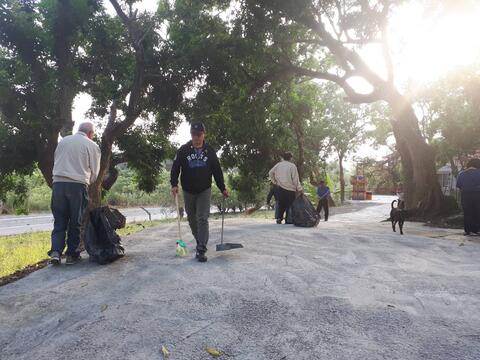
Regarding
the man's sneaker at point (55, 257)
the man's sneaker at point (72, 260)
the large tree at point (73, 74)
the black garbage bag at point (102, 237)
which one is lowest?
the man's sneaker at point (72, 260)

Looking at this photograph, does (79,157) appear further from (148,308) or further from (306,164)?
(306,164)

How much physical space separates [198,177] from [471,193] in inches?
273

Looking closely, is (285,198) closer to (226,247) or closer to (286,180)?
(286,180)

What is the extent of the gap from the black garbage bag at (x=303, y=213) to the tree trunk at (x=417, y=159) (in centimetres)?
571

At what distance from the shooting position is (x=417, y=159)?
14.4 m

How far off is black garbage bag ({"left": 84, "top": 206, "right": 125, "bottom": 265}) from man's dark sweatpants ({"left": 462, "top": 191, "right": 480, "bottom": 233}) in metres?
7.80

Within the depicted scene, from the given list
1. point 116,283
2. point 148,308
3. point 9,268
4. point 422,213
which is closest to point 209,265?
point 116,283

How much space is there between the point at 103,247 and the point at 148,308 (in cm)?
211

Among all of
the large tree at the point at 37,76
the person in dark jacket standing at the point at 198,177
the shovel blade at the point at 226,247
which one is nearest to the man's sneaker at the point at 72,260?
the person in dark jacket standing at the point at 198,177

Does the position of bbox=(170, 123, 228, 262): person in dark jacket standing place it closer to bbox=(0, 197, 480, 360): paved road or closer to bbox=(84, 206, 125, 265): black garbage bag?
bbox=(0, 197, 480, 360): paved road

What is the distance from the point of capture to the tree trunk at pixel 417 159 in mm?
13953

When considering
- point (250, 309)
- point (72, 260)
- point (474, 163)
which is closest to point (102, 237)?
point (72, 260)

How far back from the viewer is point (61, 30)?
13.1 m

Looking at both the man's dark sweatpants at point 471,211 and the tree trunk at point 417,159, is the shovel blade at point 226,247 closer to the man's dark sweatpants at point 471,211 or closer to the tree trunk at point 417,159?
the man's dark sweatpants at point 471,211
